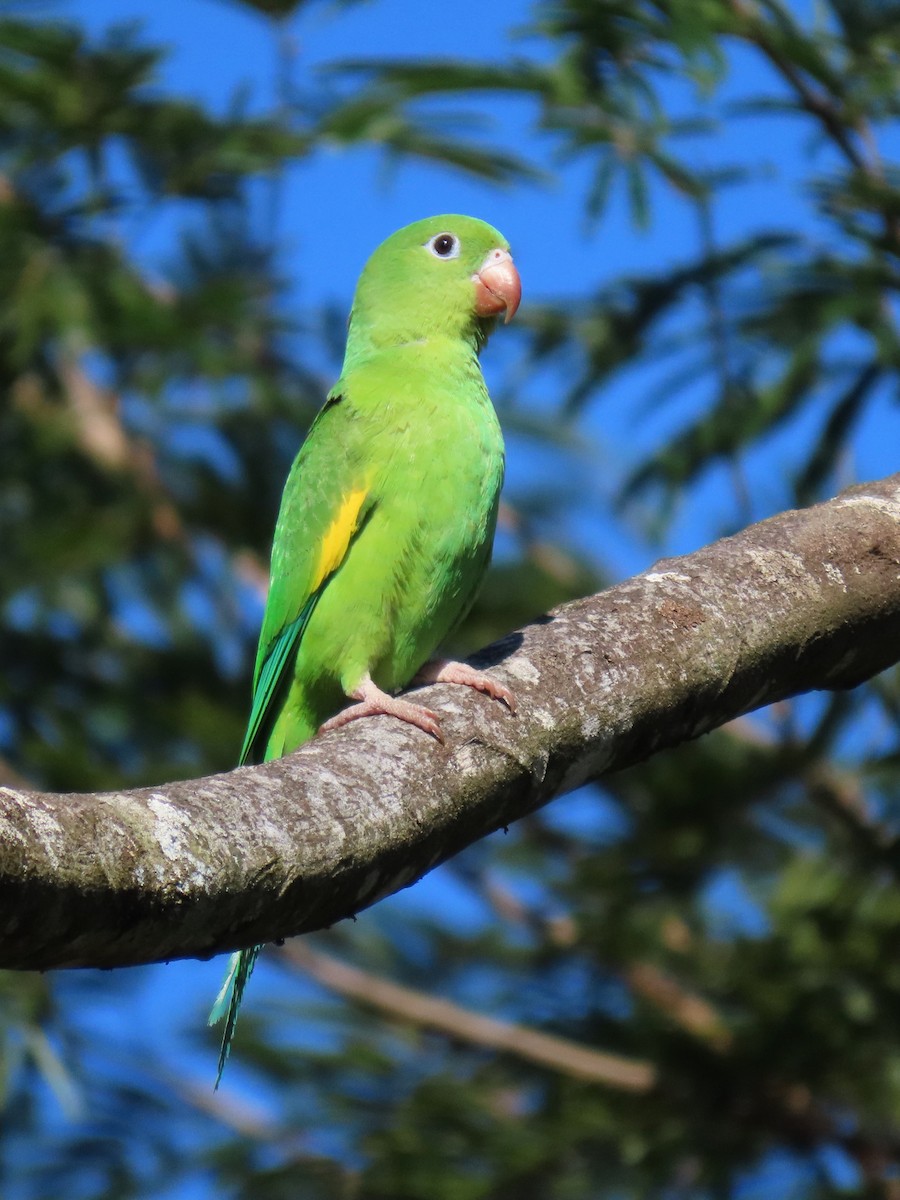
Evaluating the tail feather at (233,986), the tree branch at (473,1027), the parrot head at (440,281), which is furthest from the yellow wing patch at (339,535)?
Answer: the tree branch at (473,1027)

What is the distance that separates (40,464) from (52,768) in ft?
5.61

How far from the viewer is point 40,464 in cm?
640

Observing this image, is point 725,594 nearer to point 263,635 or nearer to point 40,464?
point 263,635

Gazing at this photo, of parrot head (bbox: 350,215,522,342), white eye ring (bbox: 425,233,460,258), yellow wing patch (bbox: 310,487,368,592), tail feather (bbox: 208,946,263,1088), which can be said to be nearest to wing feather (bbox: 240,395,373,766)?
yellow wing patch (bbox: 310,487,368,592)

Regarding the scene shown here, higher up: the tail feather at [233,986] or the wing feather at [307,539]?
the wing feather at [307,539]

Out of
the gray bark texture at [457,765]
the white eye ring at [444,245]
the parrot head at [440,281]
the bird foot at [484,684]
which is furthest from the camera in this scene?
the white eye ring at [444,245]

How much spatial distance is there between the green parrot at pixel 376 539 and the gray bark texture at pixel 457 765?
3.19 ft

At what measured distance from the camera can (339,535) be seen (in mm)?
4273

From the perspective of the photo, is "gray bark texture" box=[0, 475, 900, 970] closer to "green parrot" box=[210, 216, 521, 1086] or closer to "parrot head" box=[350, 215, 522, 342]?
"green parrot" box=[210, 216, 521, 1086]

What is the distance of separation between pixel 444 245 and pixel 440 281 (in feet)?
0.66

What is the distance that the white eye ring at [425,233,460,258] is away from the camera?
503 cm

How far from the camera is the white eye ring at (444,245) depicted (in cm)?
503

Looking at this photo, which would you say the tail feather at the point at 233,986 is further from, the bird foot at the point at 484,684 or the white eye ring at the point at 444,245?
the white eye ring at the point at 444,245

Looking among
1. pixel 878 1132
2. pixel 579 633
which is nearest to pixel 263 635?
pixel 579 633
